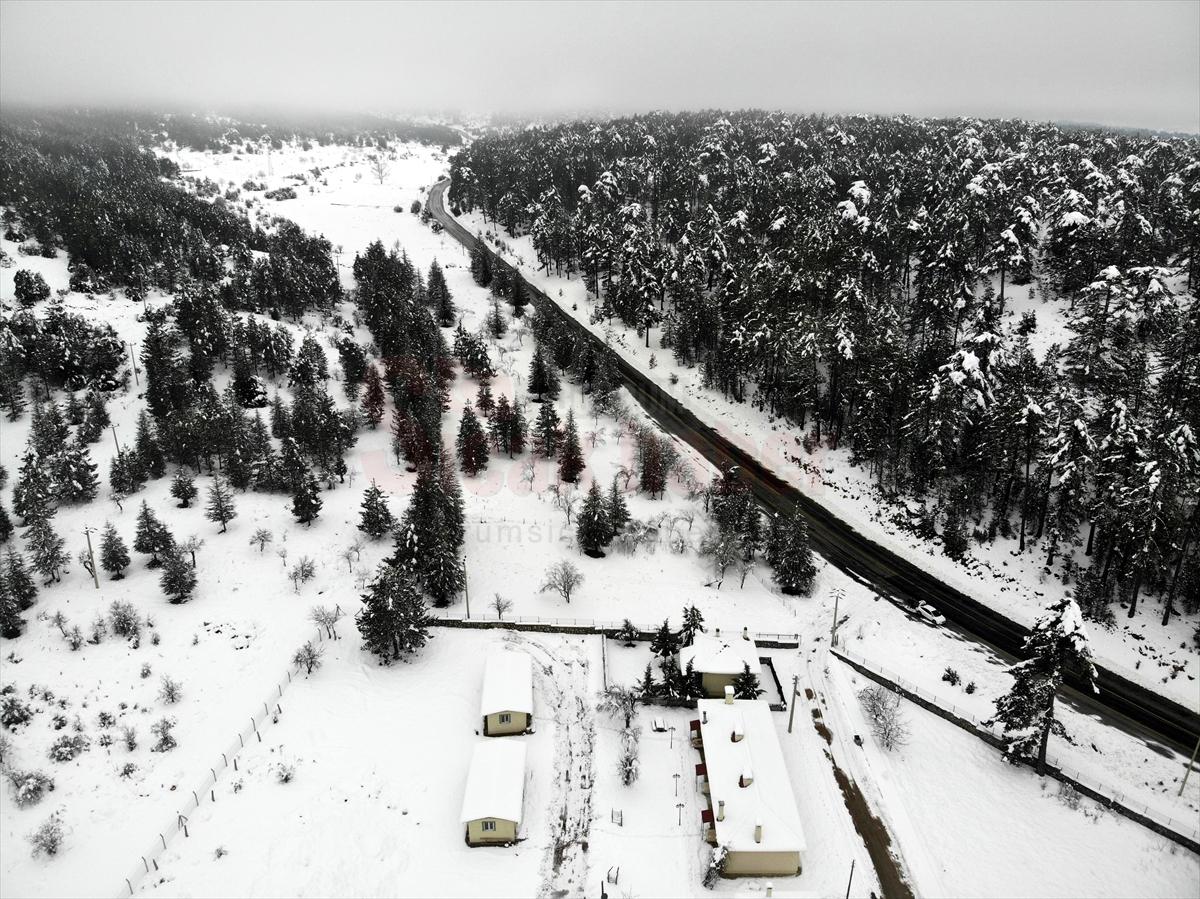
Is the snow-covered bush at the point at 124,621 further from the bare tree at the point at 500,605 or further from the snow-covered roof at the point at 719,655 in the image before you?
the snow-covered roof at the point at 719,655

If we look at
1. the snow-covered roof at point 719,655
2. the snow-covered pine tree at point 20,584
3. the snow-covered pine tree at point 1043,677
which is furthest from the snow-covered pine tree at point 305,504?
the snow-covered pine tree at point 1043,677

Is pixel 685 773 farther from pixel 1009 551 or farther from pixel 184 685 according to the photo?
pixel 1009 551

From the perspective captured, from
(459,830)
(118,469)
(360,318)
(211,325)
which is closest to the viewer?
(459,830)

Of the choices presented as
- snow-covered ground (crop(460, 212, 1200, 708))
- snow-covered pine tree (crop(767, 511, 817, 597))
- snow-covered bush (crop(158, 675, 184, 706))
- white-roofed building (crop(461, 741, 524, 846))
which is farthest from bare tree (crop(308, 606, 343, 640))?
snow-covered ground (crop(460, 212, 1200, 708))

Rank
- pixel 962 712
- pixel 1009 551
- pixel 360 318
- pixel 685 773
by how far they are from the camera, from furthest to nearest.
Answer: pixel 360 318
pixel 1009 551
pixel 962 712
pixel 685 773

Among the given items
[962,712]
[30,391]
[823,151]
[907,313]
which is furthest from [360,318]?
[823,151]

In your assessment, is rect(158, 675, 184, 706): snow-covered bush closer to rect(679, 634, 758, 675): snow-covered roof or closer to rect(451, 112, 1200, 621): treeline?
rect(679, 634, 758, 675): snow-covered roof
